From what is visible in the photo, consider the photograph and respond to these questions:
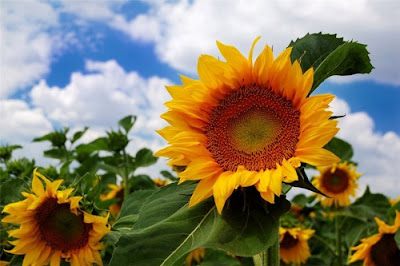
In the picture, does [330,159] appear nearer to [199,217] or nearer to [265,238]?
[265,238]

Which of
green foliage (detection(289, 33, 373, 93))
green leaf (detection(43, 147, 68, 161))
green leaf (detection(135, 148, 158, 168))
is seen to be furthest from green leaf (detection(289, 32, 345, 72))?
green leaf (detection(43, 147, 68, 161))

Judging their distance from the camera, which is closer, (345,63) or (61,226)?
(345,63)

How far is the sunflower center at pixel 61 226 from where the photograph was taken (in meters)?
2.05

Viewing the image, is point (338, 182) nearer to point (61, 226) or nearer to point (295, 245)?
point (295, 245)

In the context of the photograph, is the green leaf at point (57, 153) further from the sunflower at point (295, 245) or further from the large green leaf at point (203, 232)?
the large green leaf at point (203, 232)

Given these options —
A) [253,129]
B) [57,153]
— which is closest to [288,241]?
[57,153]

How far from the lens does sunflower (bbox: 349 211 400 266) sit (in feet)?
7.86

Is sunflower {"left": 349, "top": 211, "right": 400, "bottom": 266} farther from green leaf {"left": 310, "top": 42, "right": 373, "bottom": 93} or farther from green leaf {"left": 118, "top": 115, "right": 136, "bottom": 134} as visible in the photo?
green leaf {"left": 118, "top": 115, "right": 136, "bottom": 134}

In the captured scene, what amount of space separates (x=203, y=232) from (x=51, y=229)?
0.96 m

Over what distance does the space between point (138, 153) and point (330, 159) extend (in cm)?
236

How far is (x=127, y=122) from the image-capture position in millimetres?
3629

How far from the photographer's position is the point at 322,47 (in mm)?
1671

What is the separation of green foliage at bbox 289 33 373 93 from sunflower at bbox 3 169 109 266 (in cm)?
100

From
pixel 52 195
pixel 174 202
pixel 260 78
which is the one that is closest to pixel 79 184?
pixel 52 195
